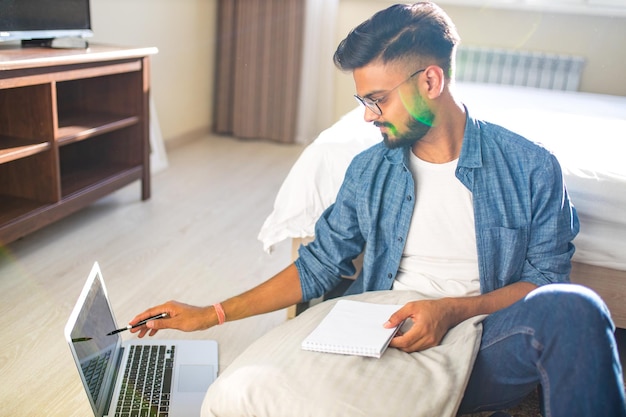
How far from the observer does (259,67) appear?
4.11m

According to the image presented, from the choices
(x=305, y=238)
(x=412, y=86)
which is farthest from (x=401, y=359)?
Answer: (x=305, y=238)

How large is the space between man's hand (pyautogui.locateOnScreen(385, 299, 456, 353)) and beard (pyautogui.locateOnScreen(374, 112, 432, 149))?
0.31 m

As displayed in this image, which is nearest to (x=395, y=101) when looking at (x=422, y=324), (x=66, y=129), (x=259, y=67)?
(x=422, y=324)

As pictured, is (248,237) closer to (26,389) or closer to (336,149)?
(336,149)

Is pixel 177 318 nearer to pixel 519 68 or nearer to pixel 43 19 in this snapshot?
pixel 43 19

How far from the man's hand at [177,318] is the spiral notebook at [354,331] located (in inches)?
8.3

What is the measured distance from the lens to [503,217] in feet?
4.08

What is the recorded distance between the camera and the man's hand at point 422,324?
3.64 feet

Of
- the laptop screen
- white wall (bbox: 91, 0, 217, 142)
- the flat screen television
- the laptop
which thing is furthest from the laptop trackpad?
white wall (bbox: 91, 0, 217, 142)

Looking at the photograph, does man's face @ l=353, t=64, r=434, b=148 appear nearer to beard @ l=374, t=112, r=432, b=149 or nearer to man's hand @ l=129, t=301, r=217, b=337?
beard @ l=374, t=112, r=432, b=149

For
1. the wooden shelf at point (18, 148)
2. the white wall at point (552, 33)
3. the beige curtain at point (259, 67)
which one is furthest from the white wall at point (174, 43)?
the wooden shelf at point (18, 148)

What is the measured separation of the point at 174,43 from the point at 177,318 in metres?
2.85

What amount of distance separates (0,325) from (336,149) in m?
1.01

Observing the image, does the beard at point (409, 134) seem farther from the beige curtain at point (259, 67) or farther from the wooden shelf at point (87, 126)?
the beige curtain at point (259, 67)
